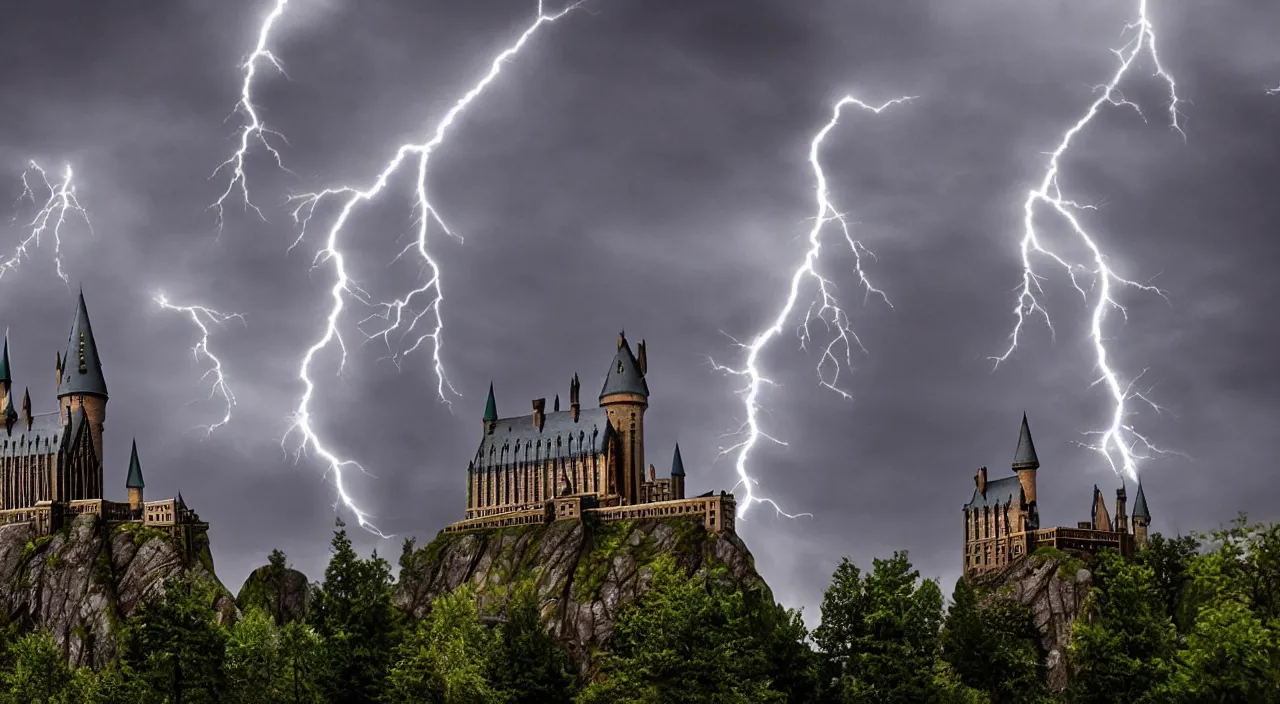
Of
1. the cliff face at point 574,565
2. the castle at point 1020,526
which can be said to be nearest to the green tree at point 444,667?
the cliff face at point 574,565

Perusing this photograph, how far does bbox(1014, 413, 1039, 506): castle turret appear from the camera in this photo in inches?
6216

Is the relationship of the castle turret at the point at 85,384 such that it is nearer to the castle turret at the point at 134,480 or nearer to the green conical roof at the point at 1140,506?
the castle turret at the point at 134,480

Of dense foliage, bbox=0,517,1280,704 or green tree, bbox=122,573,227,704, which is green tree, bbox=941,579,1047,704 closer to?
dense foliage, bbox=0,517,1280,704

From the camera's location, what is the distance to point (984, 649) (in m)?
Answer: 111

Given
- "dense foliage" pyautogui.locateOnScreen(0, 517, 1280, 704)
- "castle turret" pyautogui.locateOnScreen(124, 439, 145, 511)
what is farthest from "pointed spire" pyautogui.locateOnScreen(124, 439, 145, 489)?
"dense foliage" pyautogui.locateOnScreen(0, 517, 1280, 704)

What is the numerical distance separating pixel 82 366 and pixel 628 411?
4940 cm

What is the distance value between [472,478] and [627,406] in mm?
14408

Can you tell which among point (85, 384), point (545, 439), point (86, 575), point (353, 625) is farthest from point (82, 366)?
point (353, 625)

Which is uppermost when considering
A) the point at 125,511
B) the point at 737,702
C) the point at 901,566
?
the point at 125,511

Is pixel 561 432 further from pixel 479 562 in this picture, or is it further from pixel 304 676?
pixel 304 676

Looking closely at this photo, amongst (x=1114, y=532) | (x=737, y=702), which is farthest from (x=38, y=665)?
(x=1114, y=532)

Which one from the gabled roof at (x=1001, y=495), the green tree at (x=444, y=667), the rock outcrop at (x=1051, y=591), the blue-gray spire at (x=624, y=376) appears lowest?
the green tree at (x=444, y=667)

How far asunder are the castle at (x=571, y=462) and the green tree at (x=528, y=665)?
38112 millimetres

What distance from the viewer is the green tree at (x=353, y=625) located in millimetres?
95500
